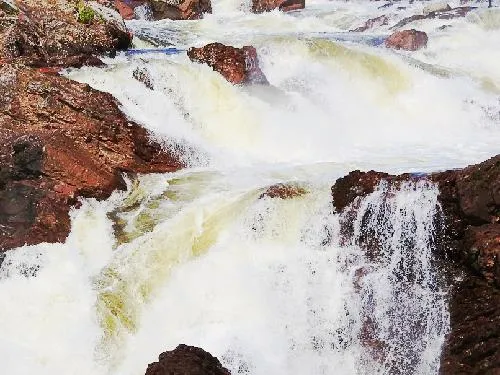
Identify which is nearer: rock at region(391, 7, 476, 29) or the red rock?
rock at region(391, 7, 476, 29)

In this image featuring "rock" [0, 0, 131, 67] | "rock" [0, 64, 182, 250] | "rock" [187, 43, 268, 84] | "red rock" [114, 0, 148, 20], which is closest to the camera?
"rock" [0, 64, 182, 250]

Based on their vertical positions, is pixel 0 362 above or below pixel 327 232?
below

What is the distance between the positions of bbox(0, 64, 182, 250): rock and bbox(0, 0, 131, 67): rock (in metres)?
1.37

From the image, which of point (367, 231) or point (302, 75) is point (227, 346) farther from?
point (302, 75)

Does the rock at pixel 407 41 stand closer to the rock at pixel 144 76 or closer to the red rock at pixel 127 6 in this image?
the rock at pixel 144 76

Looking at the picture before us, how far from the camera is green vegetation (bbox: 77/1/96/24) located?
1261 centimetres

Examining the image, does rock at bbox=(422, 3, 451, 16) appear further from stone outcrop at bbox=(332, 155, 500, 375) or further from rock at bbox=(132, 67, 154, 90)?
stone outcrop at bbox=(332, 155, 500, 375)

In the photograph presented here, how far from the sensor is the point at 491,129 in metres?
12.5

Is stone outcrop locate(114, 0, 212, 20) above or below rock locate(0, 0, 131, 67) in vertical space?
above

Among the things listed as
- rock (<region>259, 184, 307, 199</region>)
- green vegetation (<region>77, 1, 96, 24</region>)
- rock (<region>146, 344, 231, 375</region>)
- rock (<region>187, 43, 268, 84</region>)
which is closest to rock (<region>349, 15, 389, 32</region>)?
rock (<region>187, 43, 268, 84</region>)

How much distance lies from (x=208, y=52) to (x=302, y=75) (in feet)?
7.45

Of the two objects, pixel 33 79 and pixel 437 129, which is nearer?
pixel 33 79

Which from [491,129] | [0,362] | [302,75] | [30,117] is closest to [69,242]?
[0,362]

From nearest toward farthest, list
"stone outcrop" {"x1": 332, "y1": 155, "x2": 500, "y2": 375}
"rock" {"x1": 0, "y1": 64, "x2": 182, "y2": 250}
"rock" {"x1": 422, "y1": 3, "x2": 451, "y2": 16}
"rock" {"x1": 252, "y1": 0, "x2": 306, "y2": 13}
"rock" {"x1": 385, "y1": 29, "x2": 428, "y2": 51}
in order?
1. "stone outcrop" {"x1": 332, "y1": 155, "x2": 500, "y2": 375}
2. "rock" {"x1": 0, "y1": 64, "x2": 182, "y2": 250}
3. "rock" {"x1": 385, "y1": 29, "x2": 428, "y2": 51}
4. "rock" {"x1": 422, "y1": 3, "x2": 451, "y2": 16}
5. "rock" {"x1": 252, "y1": 0, "x2": 306, "y2": 13}
